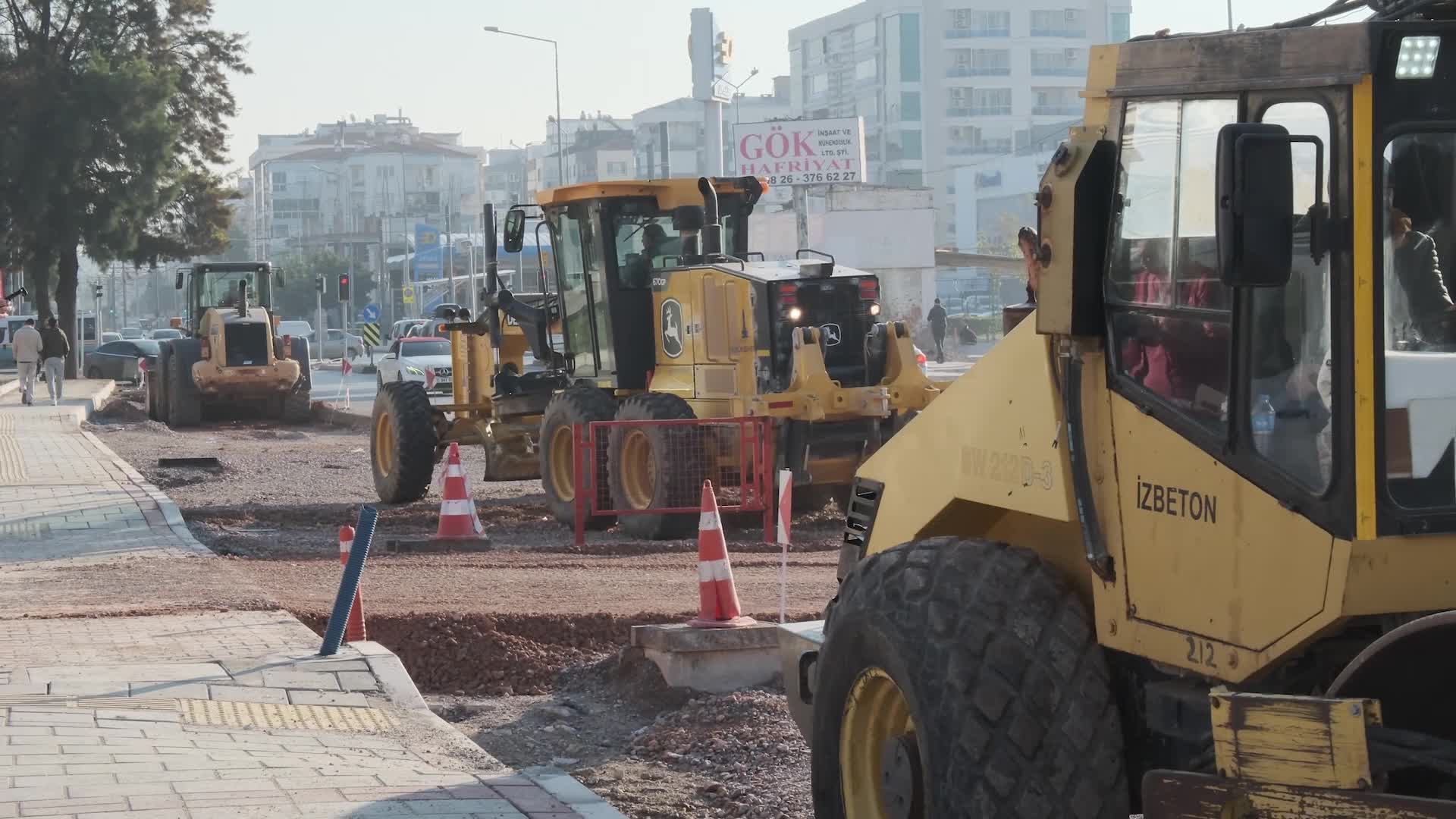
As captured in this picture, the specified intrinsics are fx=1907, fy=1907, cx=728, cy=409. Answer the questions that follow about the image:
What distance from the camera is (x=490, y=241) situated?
57.3 ft

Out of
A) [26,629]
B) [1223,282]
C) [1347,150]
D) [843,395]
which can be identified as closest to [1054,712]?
[1223,282]

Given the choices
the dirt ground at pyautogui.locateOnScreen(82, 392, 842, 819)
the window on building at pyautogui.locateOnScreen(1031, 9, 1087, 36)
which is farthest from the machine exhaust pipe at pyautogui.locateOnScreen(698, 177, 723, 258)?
the window on building at pyautogui.locateOnScreen(1031, 9, 1087, 36)

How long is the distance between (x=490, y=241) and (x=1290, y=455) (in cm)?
1390

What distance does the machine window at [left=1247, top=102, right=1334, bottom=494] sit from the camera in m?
3.96

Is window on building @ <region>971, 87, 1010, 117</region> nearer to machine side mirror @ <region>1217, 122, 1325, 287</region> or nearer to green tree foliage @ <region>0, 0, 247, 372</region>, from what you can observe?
green tree foliage @ <region>0, 0, 247, 372</region>

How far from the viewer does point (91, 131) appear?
157ft

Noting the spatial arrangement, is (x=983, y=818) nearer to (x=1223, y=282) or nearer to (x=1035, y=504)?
(x=1035, y=504)

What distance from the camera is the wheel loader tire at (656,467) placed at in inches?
597

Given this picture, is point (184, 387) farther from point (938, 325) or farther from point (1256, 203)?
point (1256, 203)

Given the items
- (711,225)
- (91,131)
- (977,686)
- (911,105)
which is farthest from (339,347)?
(977,686)

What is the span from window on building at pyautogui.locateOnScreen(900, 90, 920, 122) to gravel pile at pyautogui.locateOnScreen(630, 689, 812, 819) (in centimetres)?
11661

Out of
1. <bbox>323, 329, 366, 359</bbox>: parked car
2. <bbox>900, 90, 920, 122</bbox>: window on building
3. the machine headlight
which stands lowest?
<bbox>323, 329, 366, 359</bbox>: parked car

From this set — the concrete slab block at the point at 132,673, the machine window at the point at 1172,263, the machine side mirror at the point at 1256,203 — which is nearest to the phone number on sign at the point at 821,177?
the concrete slab block at the point at 132,673

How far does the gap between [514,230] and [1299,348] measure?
13128mm
